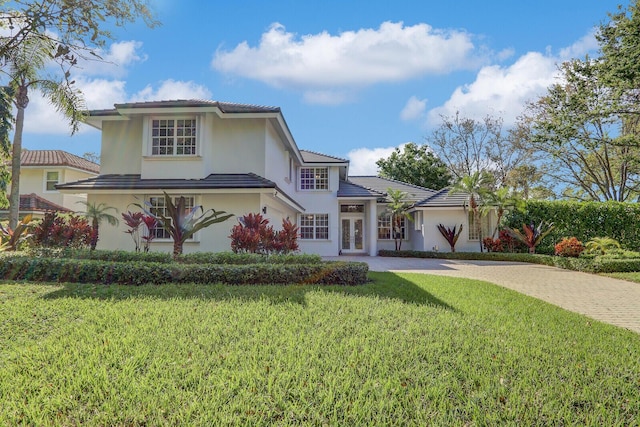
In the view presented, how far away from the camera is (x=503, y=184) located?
1366 inches

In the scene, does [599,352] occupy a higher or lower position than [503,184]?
lower

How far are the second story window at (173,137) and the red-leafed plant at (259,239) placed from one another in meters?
4.76

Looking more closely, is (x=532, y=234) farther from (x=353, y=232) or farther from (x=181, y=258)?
(x=181, y=258)

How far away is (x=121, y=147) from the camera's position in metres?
15.8

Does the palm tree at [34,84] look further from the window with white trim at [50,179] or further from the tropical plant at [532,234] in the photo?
the tropical plant at [532,234]

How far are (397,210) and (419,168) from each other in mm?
15514

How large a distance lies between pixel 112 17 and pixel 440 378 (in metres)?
6.82

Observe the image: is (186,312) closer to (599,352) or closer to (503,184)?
(599,352)

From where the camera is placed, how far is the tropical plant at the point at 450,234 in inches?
875

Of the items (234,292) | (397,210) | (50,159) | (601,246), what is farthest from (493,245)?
(50,159)

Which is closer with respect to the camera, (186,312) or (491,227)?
(186,312)

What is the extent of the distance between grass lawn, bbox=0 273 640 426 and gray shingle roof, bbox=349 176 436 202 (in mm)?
19418

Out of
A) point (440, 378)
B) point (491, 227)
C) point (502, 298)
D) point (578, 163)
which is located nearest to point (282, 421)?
point (440, 378)

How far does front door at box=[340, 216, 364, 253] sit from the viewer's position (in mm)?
24250
